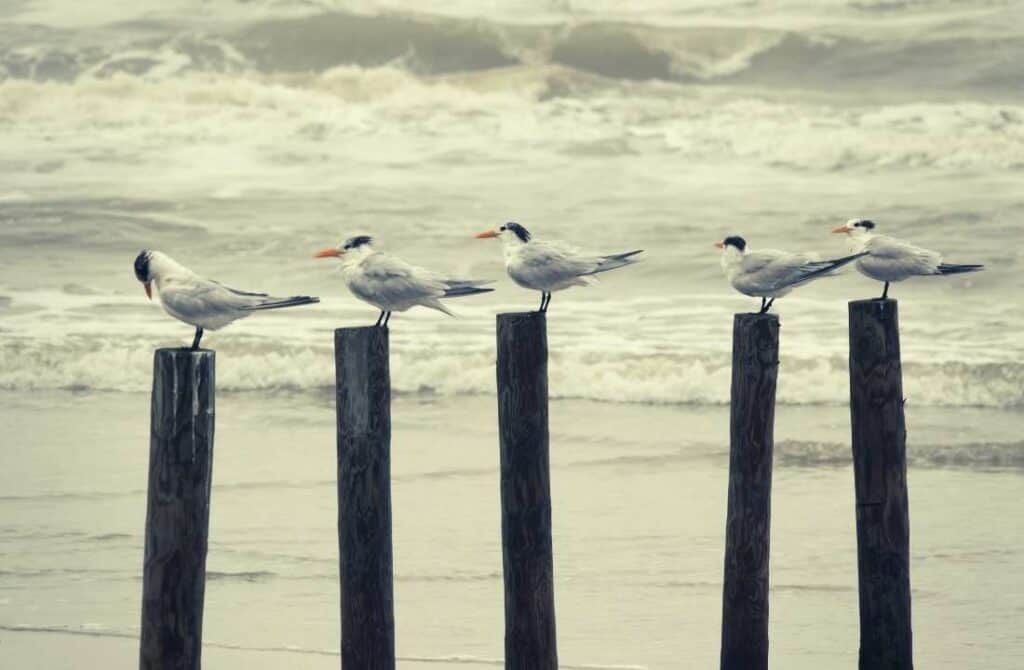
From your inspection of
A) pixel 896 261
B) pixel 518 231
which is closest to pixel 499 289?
pixel 518 231

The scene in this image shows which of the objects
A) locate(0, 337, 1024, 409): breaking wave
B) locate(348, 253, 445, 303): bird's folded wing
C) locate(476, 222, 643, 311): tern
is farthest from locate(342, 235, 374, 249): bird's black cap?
locate(0, 337, 1024, 409): breaking wave

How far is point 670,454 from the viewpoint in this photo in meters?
13.8

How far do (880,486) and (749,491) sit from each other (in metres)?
0.47

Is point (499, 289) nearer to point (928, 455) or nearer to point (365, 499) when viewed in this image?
point (928, 455)

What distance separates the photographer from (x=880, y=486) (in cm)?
650

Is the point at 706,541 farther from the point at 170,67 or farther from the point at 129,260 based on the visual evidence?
the point at 170,67

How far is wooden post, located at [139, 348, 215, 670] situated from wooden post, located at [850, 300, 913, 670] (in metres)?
2.25

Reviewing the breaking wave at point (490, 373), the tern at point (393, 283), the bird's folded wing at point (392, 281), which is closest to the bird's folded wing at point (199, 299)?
the tern at point (393, 283)

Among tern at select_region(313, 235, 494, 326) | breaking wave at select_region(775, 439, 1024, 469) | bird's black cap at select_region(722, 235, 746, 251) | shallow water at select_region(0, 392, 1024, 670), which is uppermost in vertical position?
bird's black cap at select_region(722, 235, 746, 251)

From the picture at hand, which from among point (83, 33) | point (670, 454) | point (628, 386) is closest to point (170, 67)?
point (83, 33)

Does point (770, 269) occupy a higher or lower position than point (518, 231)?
lower

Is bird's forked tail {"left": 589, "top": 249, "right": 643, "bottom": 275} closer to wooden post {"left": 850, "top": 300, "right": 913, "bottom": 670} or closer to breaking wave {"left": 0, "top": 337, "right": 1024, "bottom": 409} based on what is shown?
wooden post {"left": 850, "top": 300, "right": 913, "bottom": 670}

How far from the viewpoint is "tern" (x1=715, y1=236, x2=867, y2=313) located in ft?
23.1

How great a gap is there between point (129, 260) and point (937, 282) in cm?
1002
